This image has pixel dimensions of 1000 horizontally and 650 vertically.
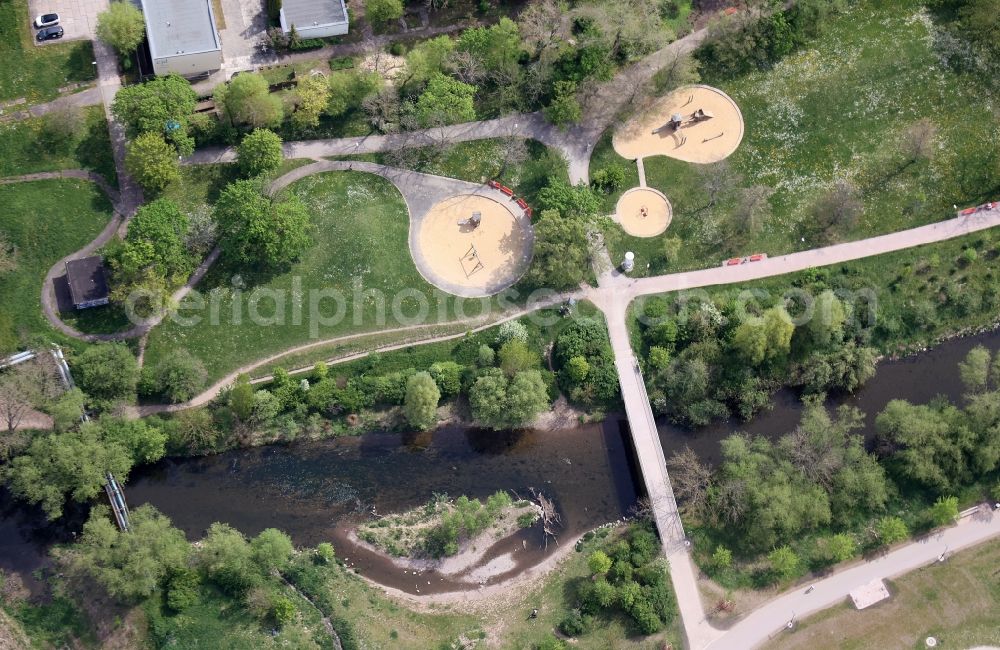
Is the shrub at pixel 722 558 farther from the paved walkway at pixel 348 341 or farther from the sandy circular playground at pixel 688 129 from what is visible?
the sandy circular playground at pixel 688 129

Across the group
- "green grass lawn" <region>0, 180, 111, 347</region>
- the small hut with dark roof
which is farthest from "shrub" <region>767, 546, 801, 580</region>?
"green grass lawn" <region>0, 180, 111, 347</region>

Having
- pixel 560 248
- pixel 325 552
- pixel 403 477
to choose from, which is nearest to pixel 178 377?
pixel 325 552

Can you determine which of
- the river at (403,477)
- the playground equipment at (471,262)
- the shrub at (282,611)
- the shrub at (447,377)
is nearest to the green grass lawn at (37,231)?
the river at (403,477)

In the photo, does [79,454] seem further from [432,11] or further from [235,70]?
[432,11]

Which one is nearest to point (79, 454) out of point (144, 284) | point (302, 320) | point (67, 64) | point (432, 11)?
point (144, 284)

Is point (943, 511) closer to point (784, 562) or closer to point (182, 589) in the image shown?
point (784, 562)
